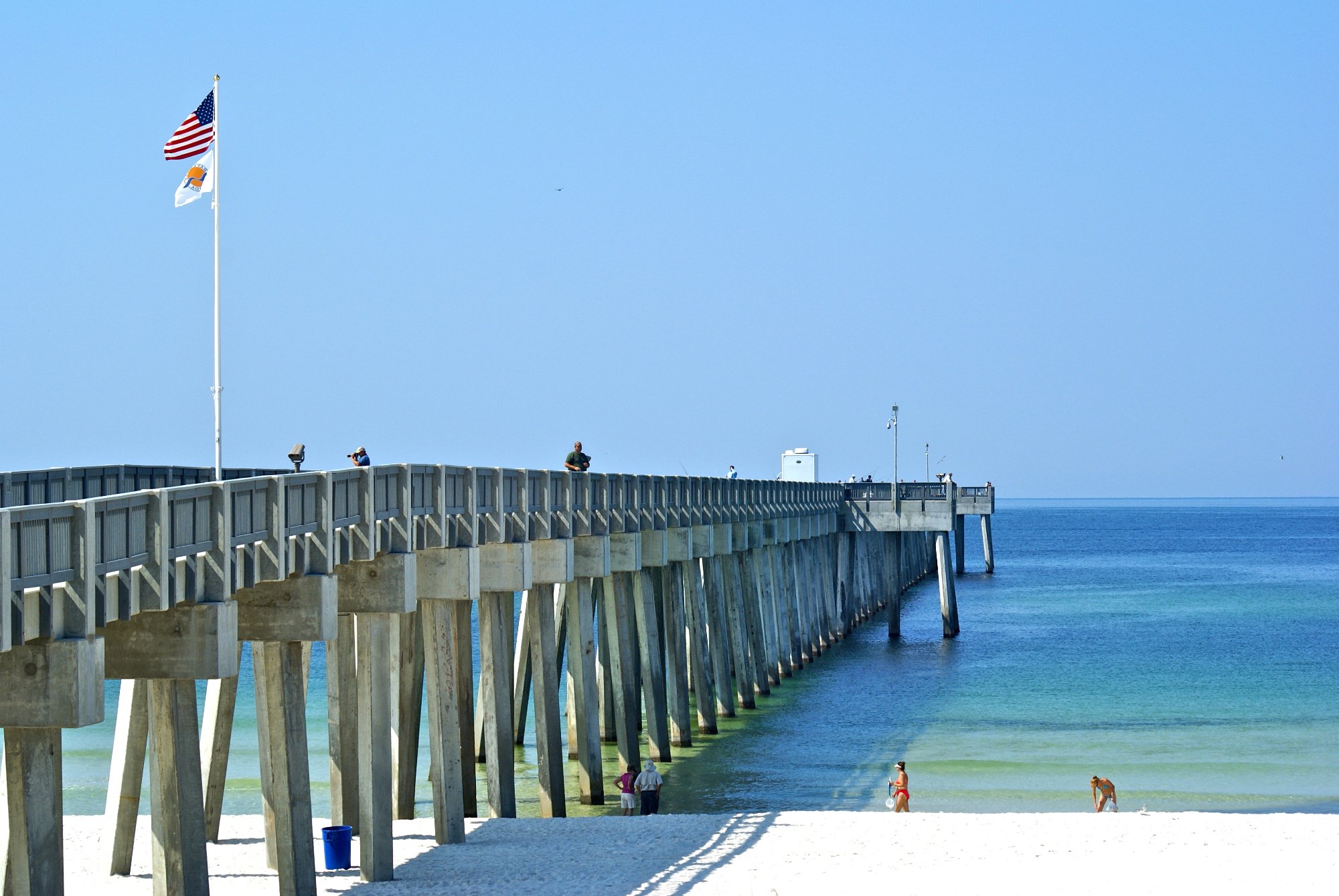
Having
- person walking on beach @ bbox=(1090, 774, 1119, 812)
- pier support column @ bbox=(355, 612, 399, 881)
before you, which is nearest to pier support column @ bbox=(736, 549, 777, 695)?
person walking on beach @ bbox=(1090, 774, 1119, 812)

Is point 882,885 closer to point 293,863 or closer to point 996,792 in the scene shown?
point 293,863

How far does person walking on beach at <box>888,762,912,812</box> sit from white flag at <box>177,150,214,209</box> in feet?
37.6

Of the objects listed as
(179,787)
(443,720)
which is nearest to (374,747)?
(443,720)

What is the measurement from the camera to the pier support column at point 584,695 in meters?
23.1

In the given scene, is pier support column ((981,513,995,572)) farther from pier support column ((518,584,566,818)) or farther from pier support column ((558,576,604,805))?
pier support column ((518,584,566,818))

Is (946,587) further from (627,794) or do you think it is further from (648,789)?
(627,794)

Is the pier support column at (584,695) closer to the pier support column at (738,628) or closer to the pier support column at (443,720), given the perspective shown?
the pier support column at (443,720)

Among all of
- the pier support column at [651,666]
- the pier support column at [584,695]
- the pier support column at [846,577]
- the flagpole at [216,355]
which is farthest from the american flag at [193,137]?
the pier support column at [846,577]

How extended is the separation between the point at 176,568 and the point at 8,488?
→ 26.9 ft

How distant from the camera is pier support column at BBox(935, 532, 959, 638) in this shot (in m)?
50.6

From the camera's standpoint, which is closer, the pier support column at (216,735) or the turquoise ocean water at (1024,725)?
the pier support column at (216,735)

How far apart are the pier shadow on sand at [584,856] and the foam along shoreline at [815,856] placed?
0.03 metres

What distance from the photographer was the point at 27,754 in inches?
422

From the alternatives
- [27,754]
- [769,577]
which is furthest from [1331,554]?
[27,754]
